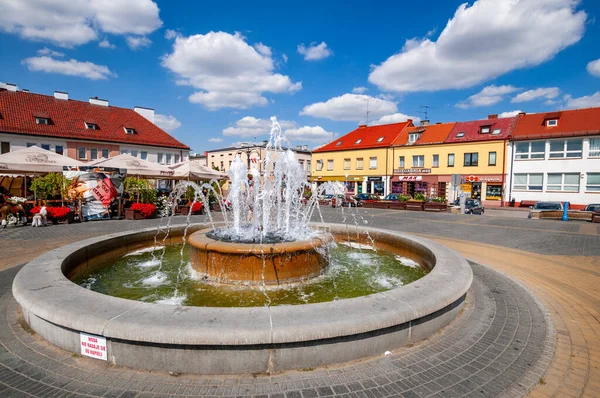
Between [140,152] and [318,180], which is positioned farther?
[318,180]

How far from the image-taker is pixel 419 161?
129 ft

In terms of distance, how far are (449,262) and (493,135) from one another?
35.9 m

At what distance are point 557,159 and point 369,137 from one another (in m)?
22.4

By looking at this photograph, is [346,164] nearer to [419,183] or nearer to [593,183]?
[419,183]

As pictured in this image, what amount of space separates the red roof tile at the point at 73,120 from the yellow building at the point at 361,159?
21.3 meters

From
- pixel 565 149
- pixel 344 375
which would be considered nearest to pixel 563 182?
pixel 565 149

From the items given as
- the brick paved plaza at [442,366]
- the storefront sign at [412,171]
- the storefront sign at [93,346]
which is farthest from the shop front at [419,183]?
the storefront sign at [93,346]

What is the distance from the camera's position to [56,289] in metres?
3.78

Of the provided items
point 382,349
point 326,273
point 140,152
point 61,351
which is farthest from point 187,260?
point 140,152

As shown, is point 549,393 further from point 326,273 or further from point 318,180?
point 318,180

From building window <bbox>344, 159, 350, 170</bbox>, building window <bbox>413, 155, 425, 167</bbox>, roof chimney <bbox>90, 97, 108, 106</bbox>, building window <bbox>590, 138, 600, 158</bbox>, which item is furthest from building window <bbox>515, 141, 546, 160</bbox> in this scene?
roof chimney <bbox>90, 97, 108, 106</bbox>

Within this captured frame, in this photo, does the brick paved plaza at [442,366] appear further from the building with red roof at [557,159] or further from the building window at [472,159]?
the building window at [472,159]

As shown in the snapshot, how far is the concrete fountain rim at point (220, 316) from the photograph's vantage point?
2.87m

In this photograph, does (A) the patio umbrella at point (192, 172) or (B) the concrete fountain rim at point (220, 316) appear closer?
(B) the concrete fountain rim at point (220, 316)
